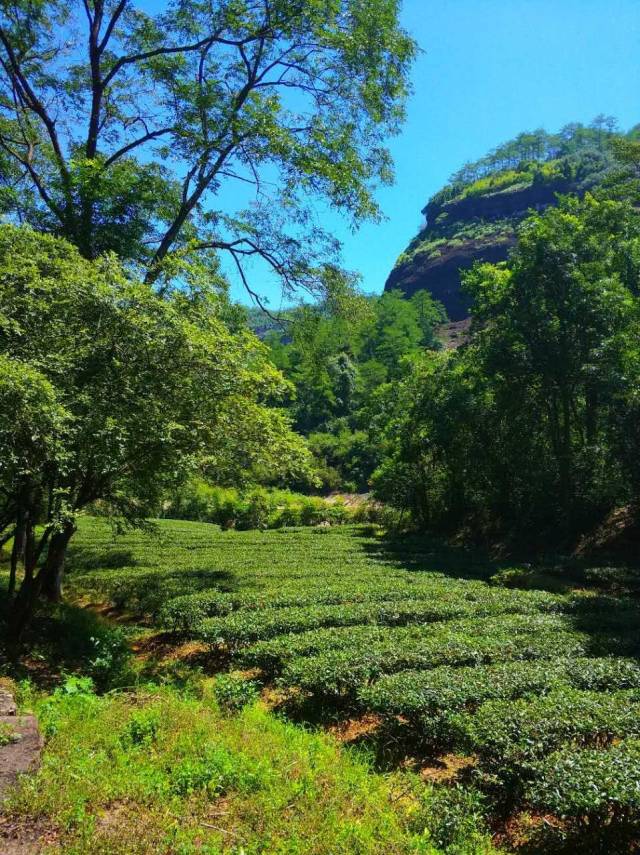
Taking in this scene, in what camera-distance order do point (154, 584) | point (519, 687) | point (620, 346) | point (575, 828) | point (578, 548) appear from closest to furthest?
point (575, 828)
point (519, 687)
point (154, 584)
point (620, 346)
point (578, 548)

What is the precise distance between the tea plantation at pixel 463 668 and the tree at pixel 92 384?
2.95 meters

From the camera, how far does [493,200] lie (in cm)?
11538

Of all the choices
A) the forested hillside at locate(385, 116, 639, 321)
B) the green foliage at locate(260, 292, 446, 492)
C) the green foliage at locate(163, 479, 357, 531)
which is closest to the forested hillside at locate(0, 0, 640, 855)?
the green foliage at locate(260, 292, 446, 492)

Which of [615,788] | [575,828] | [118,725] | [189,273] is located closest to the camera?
[615,788]

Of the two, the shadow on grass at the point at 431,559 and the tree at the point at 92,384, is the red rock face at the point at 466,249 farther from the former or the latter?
the tree at the point at 92,384

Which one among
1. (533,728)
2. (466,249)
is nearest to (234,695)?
(533,728)

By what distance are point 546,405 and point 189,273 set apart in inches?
670

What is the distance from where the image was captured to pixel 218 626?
8156mm

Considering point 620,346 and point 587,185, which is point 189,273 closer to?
point 620,346

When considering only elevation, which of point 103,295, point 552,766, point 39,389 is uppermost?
point 103,295

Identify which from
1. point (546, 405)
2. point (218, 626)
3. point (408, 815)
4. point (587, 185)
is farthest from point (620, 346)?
point (587, 185)

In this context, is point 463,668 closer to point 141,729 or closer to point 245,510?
point 141,729

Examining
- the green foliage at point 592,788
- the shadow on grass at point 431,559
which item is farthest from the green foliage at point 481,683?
the shadow on grass at point 431,559

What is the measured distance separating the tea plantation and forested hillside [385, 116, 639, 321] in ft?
281
